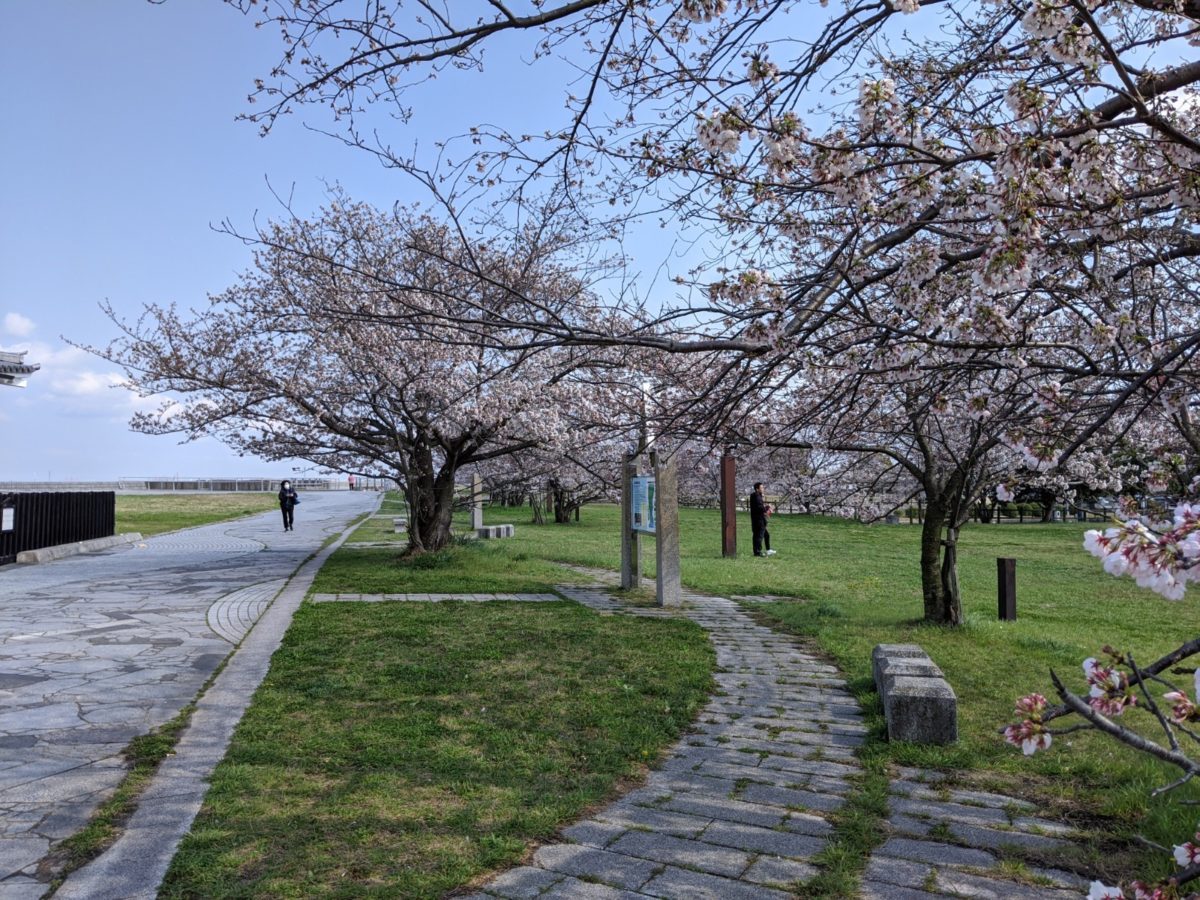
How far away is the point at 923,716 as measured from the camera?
5070 mm

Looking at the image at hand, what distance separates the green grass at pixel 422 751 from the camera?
348cm

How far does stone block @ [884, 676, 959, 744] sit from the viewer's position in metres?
5.05

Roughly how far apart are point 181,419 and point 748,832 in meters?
14.8

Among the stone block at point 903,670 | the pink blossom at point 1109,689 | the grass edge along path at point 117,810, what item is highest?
the pink blossom at point 1109,689

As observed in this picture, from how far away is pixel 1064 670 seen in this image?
7297 millimetres

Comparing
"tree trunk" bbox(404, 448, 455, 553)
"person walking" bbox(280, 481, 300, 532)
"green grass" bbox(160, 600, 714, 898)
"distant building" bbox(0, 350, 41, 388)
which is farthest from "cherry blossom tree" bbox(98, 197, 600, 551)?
"distant building" bbox(0, 350, 41, 388)

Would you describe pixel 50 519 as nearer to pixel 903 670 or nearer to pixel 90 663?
pixel 90 663

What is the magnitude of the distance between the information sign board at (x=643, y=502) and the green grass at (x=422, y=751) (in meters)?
3.15

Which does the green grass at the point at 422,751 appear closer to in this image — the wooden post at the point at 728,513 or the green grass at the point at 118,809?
the green grass at the point at 118,809

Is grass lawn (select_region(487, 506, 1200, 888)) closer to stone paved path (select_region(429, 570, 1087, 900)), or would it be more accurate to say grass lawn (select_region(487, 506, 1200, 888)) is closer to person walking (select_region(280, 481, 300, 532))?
stone paved path (select_region(429, 570, 1087, 900))

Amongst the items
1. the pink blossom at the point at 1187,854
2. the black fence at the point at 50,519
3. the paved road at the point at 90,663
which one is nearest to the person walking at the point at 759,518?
the paved road at the point at 90,663

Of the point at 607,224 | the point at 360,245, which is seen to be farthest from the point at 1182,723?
the point at 360,245

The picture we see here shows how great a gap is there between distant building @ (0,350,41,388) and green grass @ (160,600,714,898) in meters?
49.5

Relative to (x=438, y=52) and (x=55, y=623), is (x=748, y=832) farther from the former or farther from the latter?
(x=55, y=623)
